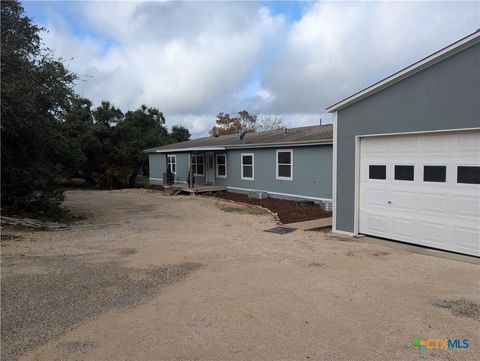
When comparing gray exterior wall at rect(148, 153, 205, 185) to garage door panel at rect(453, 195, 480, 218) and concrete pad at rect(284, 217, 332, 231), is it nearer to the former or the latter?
concrete pad at rect(284, 217, 332, 231)

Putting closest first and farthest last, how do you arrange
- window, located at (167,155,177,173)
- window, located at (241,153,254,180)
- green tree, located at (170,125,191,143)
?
window, located at (241,153,254,180) → window, located at (167,155,177,173) → green tree, located at (170,125,191,143)

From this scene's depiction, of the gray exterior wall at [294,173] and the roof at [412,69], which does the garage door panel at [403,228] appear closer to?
the roof at [412,69]

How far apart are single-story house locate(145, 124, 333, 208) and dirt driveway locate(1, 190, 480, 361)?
666 centimetres

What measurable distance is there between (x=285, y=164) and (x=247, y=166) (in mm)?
2912

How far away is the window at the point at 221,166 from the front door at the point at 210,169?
54 centimetres

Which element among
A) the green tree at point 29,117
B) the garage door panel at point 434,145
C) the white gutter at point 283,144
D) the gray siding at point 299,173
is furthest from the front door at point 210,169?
the garage door panel at point 434,145

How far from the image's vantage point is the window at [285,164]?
15992mm

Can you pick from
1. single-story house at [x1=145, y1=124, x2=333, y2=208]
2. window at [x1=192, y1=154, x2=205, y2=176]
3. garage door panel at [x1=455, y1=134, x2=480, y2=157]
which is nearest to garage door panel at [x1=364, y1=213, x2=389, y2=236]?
garage door panel at [x1=455, y1=134, x2=480, y2=157]

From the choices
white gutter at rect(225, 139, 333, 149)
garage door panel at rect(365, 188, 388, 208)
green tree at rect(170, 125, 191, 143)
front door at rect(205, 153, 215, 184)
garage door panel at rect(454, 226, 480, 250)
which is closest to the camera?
garage door panel at rect(454, 226, 480, 250)

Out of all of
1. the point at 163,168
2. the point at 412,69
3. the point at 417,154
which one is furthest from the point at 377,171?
the point at 163,168

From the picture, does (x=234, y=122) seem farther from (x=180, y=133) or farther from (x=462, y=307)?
(x=462, y=307)

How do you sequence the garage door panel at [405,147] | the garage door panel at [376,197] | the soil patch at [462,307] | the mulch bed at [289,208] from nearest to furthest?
1. the soil patch at [462,307]
2. the garage door panel at [405,147]
3. the garage door panel at [376,197]
4. the mulch bed at [289,208]

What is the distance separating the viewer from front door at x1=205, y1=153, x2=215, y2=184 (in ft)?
70.7

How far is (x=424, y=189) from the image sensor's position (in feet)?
24.6
